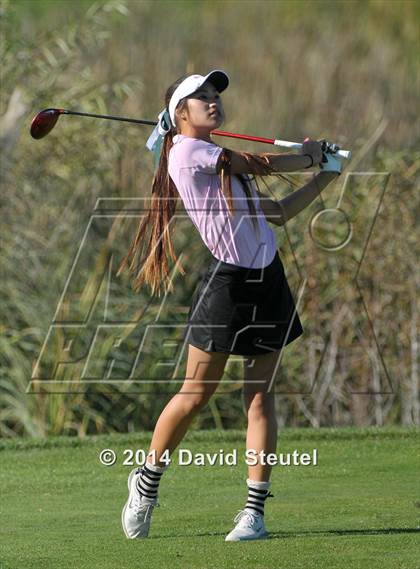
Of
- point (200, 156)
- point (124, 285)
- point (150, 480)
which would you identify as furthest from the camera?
point (124, 285)

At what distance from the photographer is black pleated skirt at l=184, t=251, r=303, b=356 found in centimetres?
440

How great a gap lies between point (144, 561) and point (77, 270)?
509cm

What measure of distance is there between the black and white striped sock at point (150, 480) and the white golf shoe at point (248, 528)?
0.31 metres

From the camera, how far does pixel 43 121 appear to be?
16.9 feet

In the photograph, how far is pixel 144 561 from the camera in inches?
161

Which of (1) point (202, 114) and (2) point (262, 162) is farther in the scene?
(1) point (202, 114)

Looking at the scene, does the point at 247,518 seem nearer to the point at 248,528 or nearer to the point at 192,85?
the point at 248,528

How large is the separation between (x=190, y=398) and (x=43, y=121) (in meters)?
1.35

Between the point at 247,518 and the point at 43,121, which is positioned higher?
the point at 43,121

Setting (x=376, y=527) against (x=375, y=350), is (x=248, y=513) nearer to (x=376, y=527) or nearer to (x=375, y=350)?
(x=376, y=527)

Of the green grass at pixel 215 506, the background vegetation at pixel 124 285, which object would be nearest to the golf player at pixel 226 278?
the green grass at pixel 215 506

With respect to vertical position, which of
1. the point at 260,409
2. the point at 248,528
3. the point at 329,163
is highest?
the point at 329,163

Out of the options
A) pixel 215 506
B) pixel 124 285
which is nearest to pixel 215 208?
pixel 215 506

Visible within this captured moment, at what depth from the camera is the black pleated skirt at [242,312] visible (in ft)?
14.4
